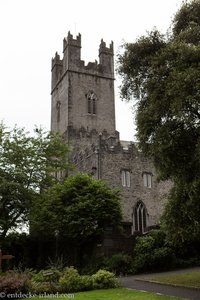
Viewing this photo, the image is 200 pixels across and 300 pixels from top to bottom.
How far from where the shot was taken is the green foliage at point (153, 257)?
2239 centimetres

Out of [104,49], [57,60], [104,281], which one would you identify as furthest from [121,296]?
[57,60]

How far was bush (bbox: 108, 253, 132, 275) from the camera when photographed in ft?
72.8

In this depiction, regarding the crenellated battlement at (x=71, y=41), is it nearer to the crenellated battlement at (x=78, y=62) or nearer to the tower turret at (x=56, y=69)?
the crenellated battlement at (x=78, y=62)

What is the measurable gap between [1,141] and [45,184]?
4.46m

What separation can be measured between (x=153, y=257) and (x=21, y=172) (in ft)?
36.7

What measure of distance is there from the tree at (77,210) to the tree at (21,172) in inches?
64.0

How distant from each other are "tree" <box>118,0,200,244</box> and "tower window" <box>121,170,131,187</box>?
1976cm

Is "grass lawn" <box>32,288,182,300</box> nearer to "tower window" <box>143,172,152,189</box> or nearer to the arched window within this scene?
the arched window

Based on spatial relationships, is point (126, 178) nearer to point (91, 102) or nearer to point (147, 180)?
point (147, 180)

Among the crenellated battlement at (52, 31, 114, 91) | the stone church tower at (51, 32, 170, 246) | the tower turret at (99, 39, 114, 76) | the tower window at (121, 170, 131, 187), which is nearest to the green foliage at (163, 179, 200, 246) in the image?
the stone church tower at (51, 32, 170, 246)

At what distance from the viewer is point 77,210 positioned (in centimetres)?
2528

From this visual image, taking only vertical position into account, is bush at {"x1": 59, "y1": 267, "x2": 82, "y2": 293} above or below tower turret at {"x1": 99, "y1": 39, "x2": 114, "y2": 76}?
below

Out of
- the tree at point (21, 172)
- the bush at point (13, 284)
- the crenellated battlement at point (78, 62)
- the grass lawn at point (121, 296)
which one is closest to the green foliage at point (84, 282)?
the grass lawn at point (121, 296)

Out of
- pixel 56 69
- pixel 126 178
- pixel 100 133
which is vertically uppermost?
pixel 56 69
